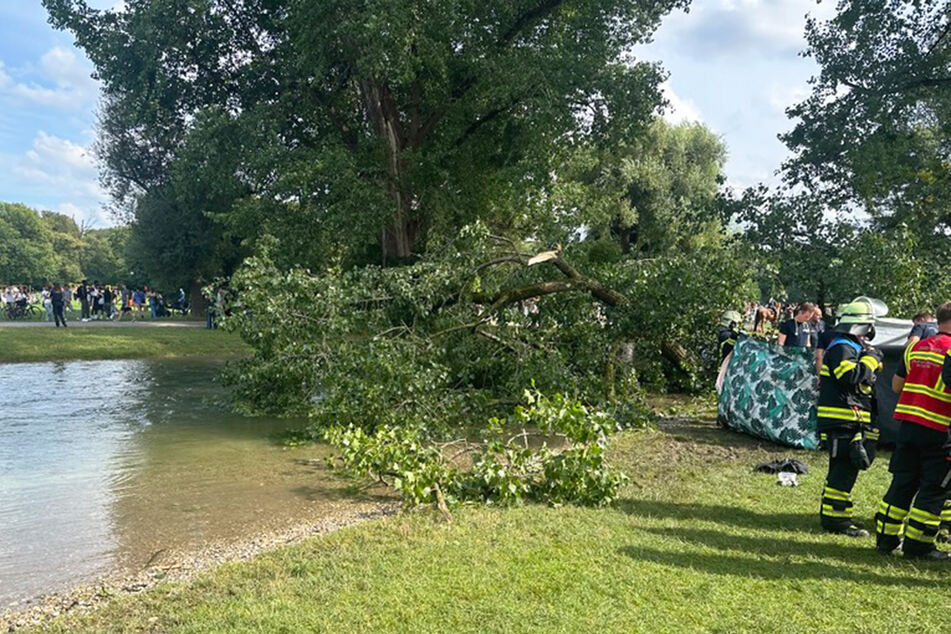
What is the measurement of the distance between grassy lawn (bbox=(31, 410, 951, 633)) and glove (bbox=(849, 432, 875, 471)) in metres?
0.57

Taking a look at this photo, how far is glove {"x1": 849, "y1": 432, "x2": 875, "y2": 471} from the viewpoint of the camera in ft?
17.8

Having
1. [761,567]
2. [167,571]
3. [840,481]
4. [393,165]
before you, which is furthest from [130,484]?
[393,165]

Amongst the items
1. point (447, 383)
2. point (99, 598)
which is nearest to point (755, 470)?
point (447, 383)

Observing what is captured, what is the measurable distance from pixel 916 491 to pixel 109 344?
849 inches

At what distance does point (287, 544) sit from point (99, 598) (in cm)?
132

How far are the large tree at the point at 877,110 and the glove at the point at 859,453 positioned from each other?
35.6 ft

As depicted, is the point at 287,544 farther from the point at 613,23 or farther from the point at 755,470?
the point at 613,23

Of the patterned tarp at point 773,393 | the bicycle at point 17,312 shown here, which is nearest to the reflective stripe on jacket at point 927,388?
the patterned tarp at point 773,393

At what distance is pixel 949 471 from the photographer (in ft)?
15.6

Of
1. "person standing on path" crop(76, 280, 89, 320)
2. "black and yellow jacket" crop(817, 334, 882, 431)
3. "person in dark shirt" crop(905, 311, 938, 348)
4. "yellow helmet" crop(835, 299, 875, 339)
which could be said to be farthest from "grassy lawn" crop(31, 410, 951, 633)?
"person standing on path" crop(76, 280, 89, 320)

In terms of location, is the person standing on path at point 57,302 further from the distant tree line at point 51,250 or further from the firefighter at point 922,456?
the distant tree line at point 51,250

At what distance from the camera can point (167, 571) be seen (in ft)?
17.0

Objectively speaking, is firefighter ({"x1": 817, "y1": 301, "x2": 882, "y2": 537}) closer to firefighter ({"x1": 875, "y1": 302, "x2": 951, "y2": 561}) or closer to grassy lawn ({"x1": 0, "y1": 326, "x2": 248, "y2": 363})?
firefighter ({"x1": 875, "y1": 302, "x2": 951, "y2": 561})

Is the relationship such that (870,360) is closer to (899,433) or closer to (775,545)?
(899,433)
